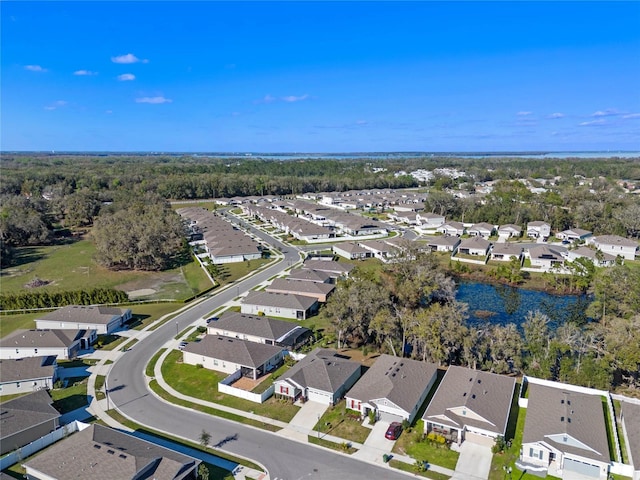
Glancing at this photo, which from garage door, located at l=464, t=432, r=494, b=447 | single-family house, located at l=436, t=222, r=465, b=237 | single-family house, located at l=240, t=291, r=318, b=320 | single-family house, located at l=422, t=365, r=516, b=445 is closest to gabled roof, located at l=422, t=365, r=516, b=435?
single-family house, located at l=422, t=365, r=516, b=445

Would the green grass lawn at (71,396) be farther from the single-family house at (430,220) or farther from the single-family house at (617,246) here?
the single-family house at (430,220)

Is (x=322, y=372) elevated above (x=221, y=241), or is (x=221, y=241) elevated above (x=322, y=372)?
(x=221, y=241)

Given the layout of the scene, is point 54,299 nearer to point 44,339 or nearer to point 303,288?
point 44,339

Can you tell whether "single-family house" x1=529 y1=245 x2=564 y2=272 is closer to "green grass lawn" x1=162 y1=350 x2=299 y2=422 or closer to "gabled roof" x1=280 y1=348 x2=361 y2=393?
"gabled roof" x1=280 y1=348 x2=361 y2=393

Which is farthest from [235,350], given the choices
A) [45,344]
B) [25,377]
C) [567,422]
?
[567,422]

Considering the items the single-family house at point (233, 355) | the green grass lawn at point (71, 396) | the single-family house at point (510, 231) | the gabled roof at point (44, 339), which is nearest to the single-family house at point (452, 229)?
the single-family house at point (510, 231)

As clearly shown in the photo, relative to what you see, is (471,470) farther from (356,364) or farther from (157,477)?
(157,477)
